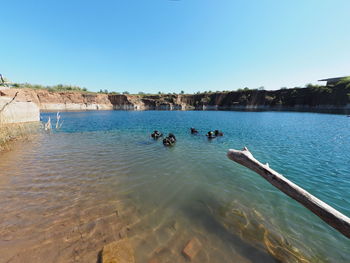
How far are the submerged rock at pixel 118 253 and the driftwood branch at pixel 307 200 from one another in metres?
3.13

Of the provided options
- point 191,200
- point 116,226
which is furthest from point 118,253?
point 191,200

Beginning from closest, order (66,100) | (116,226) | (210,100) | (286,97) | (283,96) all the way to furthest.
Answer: (116,226)
(66,100)
(286,97)
(283,96)
(210,100)

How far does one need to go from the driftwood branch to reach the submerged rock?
3.13 metres

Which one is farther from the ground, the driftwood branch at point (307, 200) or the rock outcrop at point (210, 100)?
the rock outcrop at point (210, 100)

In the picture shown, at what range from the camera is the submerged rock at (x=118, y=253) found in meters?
2.42

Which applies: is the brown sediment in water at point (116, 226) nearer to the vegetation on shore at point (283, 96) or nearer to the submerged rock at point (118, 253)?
the submerged rock at point (118, 253)

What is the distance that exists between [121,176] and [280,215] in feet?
19.3

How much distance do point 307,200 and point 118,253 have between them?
359 cm

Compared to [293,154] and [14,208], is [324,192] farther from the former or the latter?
[14,208]

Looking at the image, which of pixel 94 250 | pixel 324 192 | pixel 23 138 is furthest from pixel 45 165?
pixel 324 192

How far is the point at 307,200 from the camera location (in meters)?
2.36

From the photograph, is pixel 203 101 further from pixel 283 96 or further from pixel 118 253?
pixel 118 253

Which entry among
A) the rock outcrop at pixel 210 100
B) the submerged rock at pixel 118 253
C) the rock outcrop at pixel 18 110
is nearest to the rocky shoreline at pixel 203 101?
the rock outcrop at pixel 210 100

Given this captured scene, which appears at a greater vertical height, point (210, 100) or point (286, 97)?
point (286, 97)
